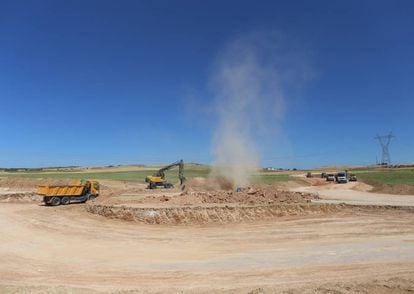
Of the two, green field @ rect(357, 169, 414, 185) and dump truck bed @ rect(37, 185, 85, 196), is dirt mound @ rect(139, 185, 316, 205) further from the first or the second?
green field @ rect(357, 169, 414, 185)

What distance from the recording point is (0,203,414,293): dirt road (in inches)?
515

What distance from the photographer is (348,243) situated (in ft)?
63.6

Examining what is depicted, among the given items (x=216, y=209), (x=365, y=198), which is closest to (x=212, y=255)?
(x=216, y=209)

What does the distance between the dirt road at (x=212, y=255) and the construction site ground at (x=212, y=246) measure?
0.04m

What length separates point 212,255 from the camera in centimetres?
1791

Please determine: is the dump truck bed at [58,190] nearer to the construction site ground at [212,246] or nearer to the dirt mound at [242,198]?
the construction site ground at [212,246]

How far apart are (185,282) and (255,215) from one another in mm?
16034

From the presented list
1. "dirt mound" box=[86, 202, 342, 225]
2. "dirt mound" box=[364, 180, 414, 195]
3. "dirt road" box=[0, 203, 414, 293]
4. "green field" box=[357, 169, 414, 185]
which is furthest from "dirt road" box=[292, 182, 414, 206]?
"green field" box=[357, 169, 414, 185]

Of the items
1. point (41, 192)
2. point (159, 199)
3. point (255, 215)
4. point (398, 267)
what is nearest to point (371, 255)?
point (398, 267)

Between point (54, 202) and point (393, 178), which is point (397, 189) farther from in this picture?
point (54, 202)

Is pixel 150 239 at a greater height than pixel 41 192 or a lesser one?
lesser

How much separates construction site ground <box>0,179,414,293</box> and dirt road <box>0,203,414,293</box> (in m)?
0.04

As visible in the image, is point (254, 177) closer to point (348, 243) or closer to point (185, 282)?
point (348, 243)

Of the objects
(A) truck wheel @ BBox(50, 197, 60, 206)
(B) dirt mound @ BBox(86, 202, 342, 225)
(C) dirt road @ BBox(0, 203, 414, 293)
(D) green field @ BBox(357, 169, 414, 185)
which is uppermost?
(D) green field @ BBox(357, 169, 414, 185)
